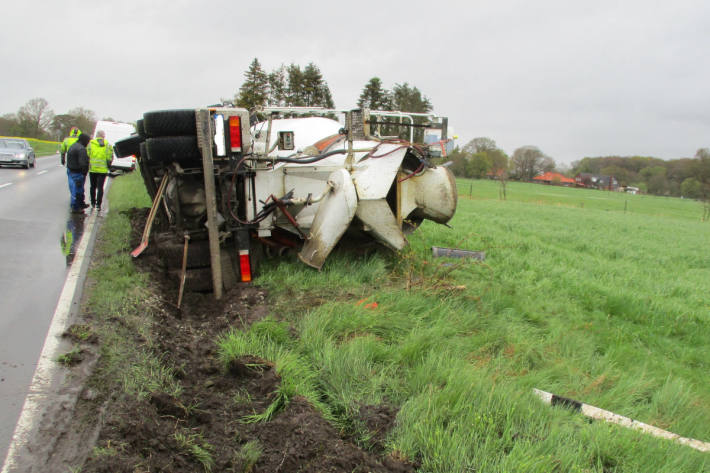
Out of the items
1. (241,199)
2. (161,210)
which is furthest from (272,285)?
(161,210)

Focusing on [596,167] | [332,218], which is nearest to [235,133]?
[332,218]

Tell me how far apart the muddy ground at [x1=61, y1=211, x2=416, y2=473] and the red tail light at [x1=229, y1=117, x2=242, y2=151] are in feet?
7.27

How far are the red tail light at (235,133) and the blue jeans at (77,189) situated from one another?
20.7 feet

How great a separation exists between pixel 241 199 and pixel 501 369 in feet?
10.1

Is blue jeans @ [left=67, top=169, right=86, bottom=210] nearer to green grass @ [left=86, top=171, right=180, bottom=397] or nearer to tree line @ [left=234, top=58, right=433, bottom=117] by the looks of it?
green grass @ [left=86, top=171, right=180, bottom=397]

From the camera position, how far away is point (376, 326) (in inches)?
147

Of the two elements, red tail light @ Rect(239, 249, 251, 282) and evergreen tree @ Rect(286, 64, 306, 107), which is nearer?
red tail light @ Rect(239, 249, 251, 282)

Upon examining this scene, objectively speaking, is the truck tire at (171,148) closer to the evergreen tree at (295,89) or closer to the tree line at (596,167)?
the evergreen tree at (295,89)

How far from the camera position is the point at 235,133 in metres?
4.68

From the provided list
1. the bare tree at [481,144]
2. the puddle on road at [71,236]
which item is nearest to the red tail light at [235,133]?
the puddle on road at [71,236]

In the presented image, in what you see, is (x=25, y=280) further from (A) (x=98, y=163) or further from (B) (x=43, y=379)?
(A) (x=98, y=163)

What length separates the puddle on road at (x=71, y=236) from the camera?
6.11 metres

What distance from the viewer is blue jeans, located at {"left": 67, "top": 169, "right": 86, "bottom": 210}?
9312 mm

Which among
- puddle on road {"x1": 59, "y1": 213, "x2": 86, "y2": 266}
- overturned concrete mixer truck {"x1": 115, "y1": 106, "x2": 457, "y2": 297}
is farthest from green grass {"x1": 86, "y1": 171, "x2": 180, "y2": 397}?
overturned concrete mixer truck {"x1": 115, "y1": 106, "x2": 457, "y2": 297}
